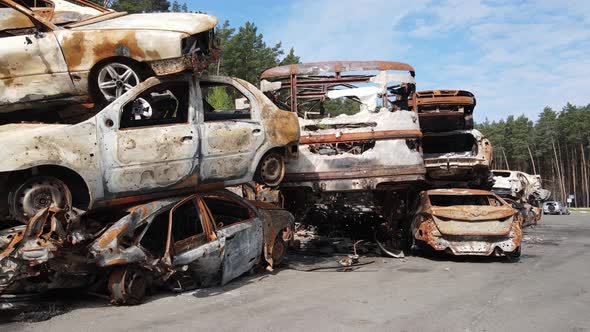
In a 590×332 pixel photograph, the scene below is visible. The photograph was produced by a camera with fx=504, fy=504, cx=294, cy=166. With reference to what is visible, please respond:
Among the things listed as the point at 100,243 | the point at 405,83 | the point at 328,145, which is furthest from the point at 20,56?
the point at 405,83

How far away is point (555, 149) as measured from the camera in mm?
60500

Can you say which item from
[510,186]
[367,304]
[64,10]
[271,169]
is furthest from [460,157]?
[510,186]

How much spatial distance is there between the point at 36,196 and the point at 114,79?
1.79m

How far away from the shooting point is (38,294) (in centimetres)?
575

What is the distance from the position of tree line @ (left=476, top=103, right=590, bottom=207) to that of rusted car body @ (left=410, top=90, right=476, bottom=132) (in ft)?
175

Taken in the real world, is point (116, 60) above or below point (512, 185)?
above

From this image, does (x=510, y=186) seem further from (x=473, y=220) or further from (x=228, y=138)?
(x=228, y=138)

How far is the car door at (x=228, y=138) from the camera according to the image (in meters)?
6.49

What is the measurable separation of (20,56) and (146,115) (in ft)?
5.88

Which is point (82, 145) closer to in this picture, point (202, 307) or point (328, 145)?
point (202, 307)

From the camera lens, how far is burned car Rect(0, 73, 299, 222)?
17.3 feet

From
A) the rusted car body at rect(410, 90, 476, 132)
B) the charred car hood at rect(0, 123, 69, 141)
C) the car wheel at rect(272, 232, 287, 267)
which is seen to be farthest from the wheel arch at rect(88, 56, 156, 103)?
the rusted car body at rect(410, 90, 476, 132)

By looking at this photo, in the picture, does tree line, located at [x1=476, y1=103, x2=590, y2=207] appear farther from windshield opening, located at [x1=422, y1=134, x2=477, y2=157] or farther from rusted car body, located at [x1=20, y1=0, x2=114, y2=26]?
rusted car body, located at [x1=20, y1=0, x2=114, y2=26]

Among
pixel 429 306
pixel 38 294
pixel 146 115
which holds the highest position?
pixel 146 115
